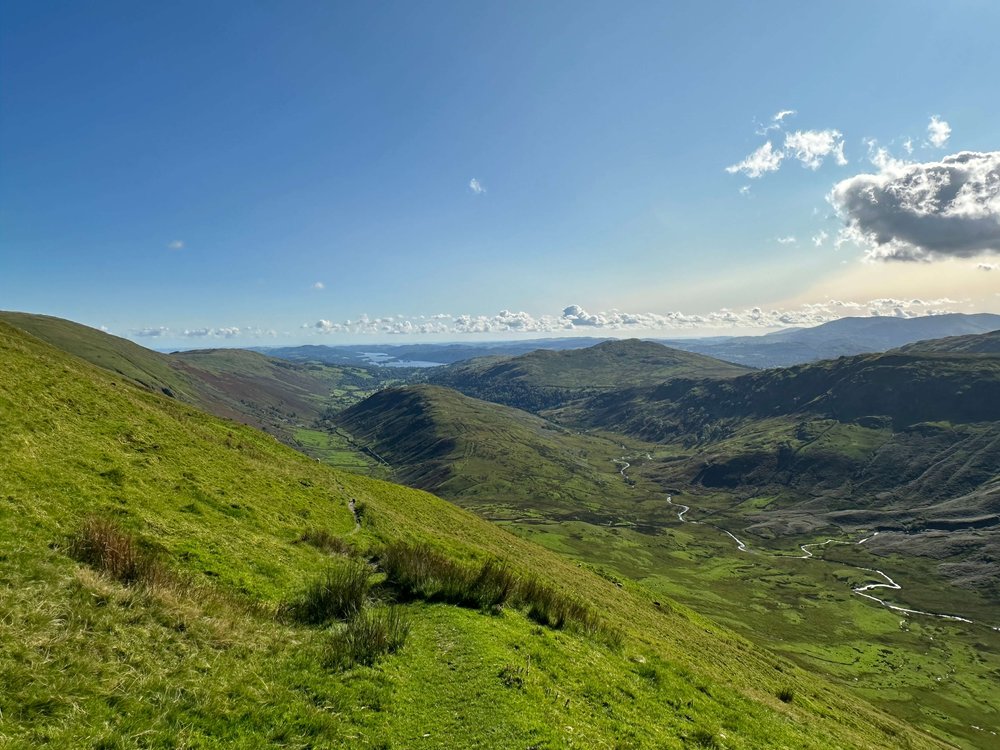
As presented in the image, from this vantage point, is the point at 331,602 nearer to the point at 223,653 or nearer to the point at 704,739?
the point at 223,653

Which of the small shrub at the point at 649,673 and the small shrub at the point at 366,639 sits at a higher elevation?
the small shrub at the point at 366,639

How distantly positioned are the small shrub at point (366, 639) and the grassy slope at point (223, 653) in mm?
571

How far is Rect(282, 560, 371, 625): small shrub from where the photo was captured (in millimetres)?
19266

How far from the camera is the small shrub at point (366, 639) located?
16.3m

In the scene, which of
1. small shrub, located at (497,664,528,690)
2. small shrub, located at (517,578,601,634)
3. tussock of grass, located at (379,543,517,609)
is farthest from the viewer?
small shrub, located at (517,578,601,634)

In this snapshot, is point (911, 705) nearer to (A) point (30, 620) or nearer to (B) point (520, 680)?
(B) point (520, 680)

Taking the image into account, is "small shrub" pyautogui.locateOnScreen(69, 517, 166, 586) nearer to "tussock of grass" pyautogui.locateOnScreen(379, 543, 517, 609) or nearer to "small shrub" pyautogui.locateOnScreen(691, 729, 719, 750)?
"tussock of grass" pyautogui.locateOnScreen(379, 543, 517, 609)

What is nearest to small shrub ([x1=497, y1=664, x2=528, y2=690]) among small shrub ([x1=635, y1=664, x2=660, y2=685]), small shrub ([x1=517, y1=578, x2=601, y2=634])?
small shrub ([x1=517, y1=578, x2=601, y2=634])

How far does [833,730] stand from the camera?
98.1 ft

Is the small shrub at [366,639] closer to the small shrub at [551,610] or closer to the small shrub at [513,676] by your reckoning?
the small shrub at [513,676]

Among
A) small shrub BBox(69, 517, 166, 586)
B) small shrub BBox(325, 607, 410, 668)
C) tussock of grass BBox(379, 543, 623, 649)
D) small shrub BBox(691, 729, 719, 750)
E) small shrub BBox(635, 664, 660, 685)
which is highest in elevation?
small shrub BBox(69, 517, 166, 586)

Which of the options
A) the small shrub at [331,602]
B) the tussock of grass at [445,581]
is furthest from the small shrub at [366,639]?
the tussock of grass at [445,581]

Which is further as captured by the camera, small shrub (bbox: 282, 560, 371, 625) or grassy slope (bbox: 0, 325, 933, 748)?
small shrub (bbox: 282, 560, 371, 625)

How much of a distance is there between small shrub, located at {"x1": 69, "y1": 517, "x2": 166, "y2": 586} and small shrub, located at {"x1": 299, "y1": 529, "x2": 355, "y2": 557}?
14012 mm
